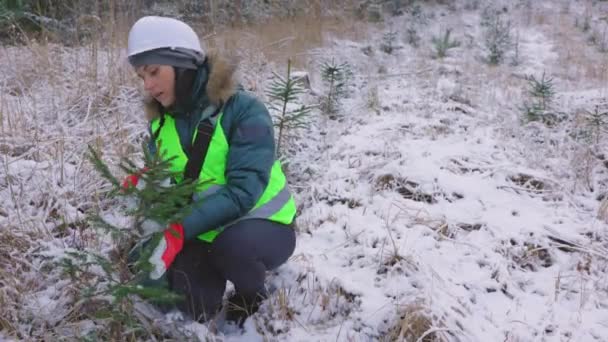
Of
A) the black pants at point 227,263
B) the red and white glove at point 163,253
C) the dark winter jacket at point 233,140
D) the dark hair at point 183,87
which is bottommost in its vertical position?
the black pants at point 227,263

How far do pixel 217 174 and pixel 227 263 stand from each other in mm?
419

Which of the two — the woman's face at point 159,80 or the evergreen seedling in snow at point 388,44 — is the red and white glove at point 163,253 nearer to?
the woman's face at point 159,80

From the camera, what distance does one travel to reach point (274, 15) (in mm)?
9484

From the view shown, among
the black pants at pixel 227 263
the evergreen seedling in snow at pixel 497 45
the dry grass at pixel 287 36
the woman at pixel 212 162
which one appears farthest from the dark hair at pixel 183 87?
the evergreen seedling in snow at pixel 497 45

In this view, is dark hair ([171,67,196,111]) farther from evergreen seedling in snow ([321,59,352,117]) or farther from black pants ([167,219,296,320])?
evergreen seedling in snow ([321,59,352,117])

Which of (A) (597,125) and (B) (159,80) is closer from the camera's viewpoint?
(B) (159,80)

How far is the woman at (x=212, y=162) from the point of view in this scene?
2105 millimetres

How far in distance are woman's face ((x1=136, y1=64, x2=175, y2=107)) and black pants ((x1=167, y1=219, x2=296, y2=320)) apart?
674 millimetres

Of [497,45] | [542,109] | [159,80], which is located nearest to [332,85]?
[542,109]

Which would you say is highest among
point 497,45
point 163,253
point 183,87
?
point 183,87

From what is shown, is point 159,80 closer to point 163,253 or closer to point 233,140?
point 233,140

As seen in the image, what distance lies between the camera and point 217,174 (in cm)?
228

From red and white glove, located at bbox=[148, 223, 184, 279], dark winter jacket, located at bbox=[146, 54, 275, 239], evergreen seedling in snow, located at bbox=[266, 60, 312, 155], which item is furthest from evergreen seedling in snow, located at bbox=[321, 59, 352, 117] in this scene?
red and white glove, located at bbox=[148, 223, 184, 279]

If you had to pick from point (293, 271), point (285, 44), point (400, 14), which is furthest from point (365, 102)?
point (400, 14)
